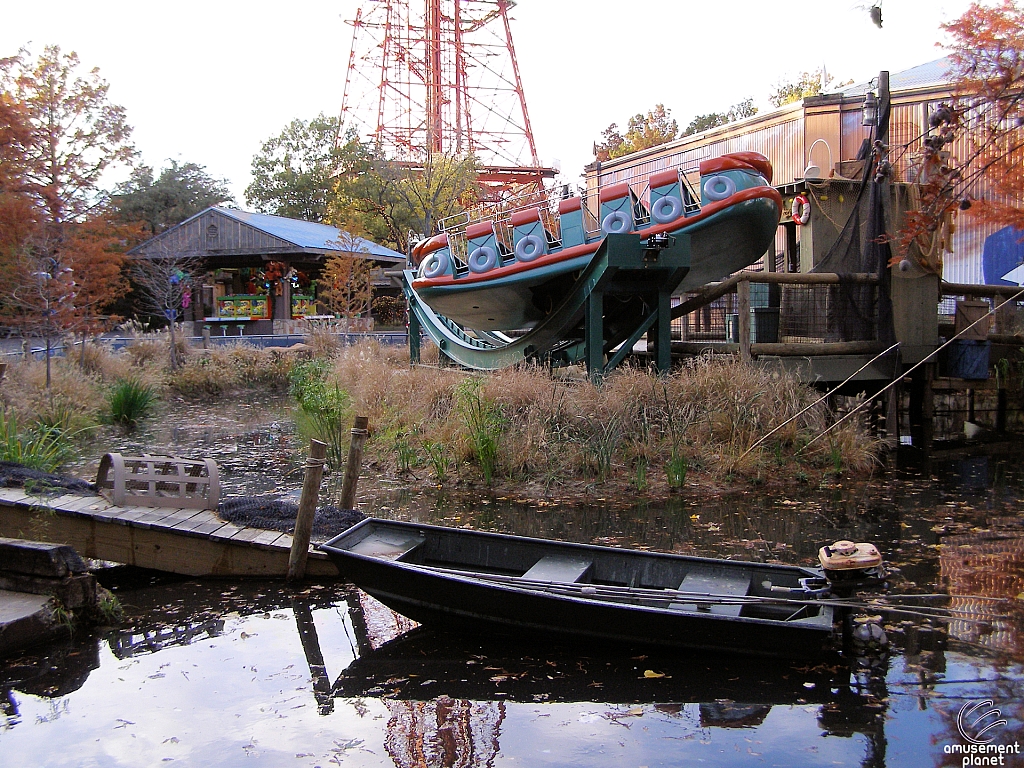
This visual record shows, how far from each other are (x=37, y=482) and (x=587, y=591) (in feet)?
17.6

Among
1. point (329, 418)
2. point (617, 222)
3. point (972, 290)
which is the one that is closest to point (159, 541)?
point (329, 418)

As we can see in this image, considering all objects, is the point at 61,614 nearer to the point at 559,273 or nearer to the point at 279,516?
the point at 279,516

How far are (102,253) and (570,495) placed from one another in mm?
15293

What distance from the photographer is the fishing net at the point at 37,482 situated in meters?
8.12

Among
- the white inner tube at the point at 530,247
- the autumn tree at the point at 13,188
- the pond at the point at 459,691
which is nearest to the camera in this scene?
the pond at the point at 459,691

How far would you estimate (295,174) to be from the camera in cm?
5088

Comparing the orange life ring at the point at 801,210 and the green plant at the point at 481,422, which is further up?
the orange life ring at the point at 801,210

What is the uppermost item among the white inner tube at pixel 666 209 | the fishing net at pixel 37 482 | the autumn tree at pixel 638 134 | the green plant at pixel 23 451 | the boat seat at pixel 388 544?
the autumn tree at pixel 638 134

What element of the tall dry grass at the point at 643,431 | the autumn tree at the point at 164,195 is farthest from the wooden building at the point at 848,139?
the autumn tree at the point at 164,195

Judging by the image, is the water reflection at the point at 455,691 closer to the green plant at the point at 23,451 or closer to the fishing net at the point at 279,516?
the fishing net at the point at 279,516

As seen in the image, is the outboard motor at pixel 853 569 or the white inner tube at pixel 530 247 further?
the white inner tube at pixel 530 247

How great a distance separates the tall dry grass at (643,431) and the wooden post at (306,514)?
3.85 m

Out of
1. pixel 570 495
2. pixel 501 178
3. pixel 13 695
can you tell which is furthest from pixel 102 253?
pixel 501 178

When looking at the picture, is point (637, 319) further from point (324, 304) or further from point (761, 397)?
point (324, 304)
